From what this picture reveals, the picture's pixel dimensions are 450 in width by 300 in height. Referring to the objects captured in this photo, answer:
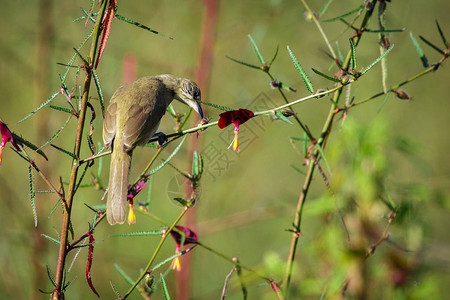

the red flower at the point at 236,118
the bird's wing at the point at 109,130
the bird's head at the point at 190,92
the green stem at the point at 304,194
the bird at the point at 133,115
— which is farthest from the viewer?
the bird's head at the point at 190,92

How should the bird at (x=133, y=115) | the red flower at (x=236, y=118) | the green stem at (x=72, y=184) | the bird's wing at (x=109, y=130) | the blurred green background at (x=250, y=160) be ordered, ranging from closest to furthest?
the green stem at (x=72, y=184)
the red flower at (x=236, y=118)
the bird at (x=133, y=115)
the bird's wing at (x=109, y=130)
the blurred green background at (x=250, y=160)

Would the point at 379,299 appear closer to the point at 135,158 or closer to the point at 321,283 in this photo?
the point at 321,283

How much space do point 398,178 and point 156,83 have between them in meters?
3.89

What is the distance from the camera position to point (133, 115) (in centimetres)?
307

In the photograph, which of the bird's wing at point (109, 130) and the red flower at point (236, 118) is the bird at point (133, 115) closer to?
the bird's wing at point (109, 130)

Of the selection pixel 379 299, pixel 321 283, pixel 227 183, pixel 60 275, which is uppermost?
pixel 227 183

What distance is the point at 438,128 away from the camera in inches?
294

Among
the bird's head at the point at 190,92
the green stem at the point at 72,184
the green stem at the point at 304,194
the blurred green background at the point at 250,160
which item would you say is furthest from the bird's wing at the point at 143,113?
the green stem at the point at 72,184

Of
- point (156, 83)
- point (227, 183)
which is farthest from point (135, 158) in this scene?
point (227, 183)

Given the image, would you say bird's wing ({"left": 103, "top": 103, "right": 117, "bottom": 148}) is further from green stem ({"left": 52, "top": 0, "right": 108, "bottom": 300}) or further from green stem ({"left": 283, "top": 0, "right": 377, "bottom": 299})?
green stem ({"left": 52, "top": 0, "right": 108, "bottom": 300})

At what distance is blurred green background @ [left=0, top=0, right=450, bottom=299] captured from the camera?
3.16m

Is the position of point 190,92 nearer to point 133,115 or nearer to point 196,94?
point 196,94

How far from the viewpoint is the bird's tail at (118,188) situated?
199 cm

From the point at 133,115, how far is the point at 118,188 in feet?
2.99
